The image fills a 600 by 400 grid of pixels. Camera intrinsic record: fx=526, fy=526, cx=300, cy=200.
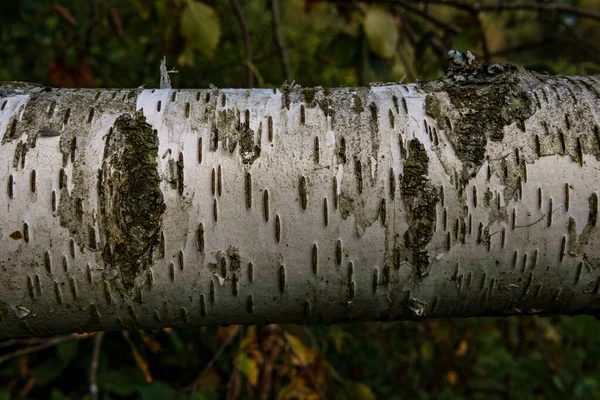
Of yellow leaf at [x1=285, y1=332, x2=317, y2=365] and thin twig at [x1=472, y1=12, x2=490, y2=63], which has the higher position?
thin twig at [x1=472, y1=12, x2=490, y2=63]

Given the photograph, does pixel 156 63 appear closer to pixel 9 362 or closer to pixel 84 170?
pixel 9 362

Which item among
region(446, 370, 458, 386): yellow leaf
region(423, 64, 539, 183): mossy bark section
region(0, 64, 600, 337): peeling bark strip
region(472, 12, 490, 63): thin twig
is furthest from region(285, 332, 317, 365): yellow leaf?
region(446, 370, 458, 386): yellow leaf

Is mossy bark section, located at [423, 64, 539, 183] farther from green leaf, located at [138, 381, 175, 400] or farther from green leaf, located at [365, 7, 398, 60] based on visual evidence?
green leaf, located at [138, 381, 175, 400]

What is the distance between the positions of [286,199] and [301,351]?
40.4 inches

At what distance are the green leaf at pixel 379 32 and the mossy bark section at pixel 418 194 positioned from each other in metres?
1.04

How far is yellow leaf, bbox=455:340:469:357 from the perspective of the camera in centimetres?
266

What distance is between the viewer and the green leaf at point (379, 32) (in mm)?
1687

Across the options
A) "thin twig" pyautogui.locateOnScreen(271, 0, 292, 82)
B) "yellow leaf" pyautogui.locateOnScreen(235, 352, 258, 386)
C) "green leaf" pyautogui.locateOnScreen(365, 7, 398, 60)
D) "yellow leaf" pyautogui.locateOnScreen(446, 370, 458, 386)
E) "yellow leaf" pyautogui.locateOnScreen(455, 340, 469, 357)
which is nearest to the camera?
"yellow leaf" pyautogui.locateOnScreen(235, 352, 258, 386)

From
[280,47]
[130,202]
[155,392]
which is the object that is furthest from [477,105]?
[155,392]

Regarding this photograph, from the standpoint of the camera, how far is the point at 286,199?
74 cm

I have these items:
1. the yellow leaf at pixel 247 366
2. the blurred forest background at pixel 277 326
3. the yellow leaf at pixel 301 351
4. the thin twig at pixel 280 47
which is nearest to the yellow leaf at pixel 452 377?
the blurred forest background at pixel 277 326

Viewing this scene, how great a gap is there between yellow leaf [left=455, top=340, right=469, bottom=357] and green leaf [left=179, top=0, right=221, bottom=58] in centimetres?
185

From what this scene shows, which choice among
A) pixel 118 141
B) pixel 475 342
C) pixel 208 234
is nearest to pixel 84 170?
pixel 118 141

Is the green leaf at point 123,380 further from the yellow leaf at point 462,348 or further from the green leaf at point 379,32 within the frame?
the yellow leaf at point 462,348
